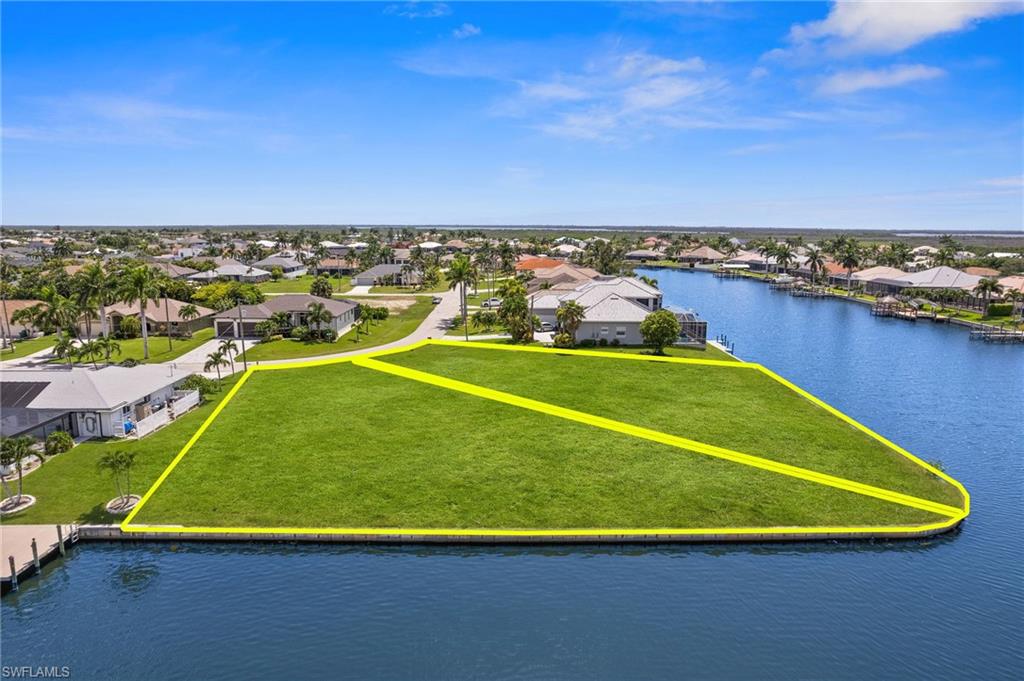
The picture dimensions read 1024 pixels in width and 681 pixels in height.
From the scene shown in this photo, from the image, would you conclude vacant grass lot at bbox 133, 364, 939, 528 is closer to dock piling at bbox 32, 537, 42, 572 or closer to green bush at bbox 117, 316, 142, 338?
dock piling at bbox 32, 537, 42, 572

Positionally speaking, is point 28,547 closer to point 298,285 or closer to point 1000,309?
point 298,285

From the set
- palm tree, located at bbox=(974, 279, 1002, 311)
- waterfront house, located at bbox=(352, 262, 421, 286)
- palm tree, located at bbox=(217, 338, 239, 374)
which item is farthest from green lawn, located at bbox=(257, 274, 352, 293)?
palm tree, located at bbox=(974, 279, 1002, 311)

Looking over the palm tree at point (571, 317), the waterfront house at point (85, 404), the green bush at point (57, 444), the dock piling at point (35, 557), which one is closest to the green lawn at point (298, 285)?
the palm tree at point (571, 317)

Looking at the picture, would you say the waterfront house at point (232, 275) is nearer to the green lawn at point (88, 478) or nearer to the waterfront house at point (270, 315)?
the waterfront house at point (270, 315)

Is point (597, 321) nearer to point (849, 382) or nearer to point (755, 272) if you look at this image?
point (849, 382)

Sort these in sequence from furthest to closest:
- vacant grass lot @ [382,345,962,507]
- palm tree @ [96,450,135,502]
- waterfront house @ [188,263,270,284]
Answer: waterfront house @ [188,263,270,284]
vacant grass lot @ [382,345,962,507]
palm tree @ [96,450,135,502]

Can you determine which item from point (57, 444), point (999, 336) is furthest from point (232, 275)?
point (999, 336)

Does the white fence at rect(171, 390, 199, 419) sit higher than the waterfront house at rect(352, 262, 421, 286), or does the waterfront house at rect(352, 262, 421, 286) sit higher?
the waterfront house at rect(352, 262, 421, 286)
